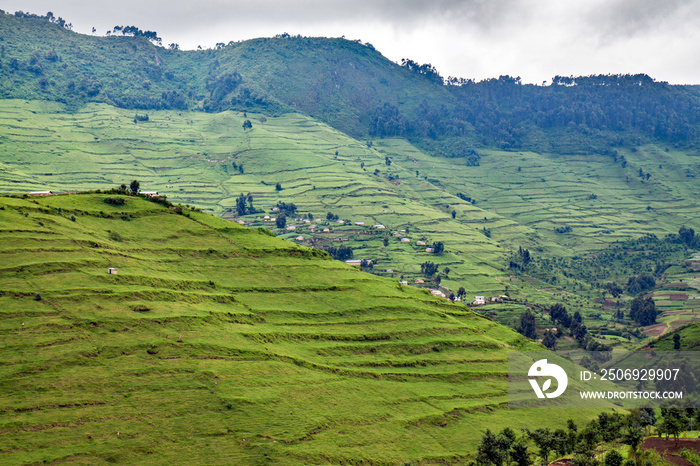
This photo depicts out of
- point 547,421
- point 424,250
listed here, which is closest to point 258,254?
point 547,421

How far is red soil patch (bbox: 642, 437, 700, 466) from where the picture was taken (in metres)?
45.6

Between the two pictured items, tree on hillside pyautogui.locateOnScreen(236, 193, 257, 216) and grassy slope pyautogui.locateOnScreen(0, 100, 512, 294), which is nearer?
grassy slope pyautogui.locateOnScreen(0, 100, 512, 294)

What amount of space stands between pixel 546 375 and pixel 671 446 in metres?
23.4

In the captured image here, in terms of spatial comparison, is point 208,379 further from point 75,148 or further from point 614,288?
point 75,148

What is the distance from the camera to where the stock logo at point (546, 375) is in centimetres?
6856

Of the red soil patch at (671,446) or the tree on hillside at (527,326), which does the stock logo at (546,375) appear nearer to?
the red soil patch at (671,446)

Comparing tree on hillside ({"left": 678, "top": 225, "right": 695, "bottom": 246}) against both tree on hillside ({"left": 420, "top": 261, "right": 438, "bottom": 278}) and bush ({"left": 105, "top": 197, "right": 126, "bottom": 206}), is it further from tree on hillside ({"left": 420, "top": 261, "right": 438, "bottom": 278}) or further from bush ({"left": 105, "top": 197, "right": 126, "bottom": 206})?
bush ({"left": 105, "top": 197, "right": 126, "bottom": 206})

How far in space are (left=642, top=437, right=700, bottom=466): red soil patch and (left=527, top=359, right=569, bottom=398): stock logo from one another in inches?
630

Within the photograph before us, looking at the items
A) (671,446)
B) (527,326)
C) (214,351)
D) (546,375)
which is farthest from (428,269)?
(671,446)

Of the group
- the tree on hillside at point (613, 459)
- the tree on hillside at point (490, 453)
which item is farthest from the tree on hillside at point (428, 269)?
the tree on hillside at point (613, 459)

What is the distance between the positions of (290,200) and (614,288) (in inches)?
3278

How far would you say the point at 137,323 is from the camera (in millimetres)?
54406

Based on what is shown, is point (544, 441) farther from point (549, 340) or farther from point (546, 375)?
point (549, 340)

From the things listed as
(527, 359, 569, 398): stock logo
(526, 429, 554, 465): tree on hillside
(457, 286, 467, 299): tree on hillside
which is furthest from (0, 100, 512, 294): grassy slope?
(526, 429, 554, 465): tree on hillside
